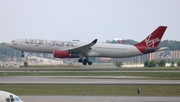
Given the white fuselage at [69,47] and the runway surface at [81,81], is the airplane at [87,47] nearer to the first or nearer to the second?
the white fuselage at [69,47]

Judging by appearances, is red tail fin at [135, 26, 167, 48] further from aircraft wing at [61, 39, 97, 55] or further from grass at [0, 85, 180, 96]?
grass at [0, 85, 180, 96]

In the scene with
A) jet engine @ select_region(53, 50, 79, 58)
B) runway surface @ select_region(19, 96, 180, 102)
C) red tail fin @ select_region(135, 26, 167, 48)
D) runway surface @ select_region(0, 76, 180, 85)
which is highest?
red tail fin @ select_region(135, 26, 167, 48)

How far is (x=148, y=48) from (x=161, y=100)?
44.5 meters

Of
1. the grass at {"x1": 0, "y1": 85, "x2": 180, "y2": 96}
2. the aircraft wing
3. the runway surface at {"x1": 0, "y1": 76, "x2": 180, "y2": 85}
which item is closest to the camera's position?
the grass at {"x1": 0, "y1": 85, "x2": 180, "y2": 96}

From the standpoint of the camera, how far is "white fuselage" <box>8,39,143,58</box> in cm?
7556

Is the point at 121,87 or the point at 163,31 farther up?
the point at 163,31

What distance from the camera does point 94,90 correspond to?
3906 centimetres

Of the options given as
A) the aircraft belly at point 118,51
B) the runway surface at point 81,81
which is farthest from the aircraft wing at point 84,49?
the runway surface at point 81,81

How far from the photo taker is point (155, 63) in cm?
9081

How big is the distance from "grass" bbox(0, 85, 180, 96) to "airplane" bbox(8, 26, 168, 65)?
33343 mm

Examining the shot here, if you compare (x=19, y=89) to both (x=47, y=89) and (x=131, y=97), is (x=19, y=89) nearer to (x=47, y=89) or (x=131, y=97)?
(x=47, y=89)

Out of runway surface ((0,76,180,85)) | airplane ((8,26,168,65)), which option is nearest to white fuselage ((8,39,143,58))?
airplane ((8,26,168,65))

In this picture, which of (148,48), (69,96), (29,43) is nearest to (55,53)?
(29,43)

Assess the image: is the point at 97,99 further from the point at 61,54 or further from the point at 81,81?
the point at 61,54
